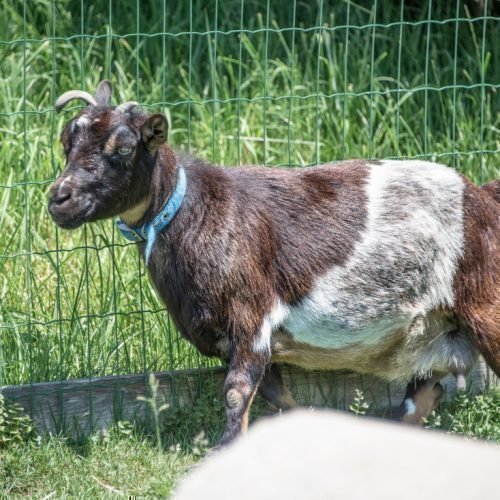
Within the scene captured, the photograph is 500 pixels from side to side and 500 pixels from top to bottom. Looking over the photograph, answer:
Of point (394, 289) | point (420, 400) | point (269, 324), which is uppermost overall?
point (394, 289)

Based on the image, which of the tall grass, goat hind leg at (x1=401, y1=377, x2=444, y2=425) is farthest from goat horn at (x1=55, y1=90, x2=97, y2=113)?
goat hind leg at (x1=401, y1=377, x2=444, y2=425)

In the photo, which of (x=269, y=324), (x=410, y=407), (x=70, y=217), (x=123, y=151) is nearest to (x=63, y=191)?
(x=70, y=217)

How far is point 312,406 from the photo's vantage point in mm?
6316

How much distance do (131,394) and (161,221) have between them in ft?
3.23

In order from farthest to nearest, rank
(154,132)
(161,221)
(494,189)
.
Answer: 1. (494,189)
2. (161,221)
3. (154,132)

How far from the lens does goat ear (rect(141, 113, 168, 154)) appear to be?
5.40m

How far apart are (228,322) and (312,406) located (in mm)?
941

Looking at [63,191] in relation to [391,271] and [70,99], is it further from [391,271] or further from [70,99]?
[391,271]

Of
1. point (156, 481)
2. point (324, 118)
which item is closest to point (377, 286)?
point (156, 481)

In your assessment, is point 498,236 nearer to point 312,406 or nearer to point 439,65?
point 312,406

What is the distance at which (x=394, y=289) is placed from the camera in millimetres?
5797

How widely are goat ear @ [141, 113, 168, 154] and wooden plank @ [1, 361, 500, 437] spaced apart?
1.23m

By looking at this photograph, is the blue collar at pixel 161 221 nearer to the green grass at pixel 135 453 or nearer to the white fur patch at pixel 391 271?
the white fur patch at pixel 391 271

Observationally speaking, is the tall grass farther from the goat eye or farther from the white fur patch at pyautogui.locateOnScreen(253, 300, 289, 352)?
the goat eye
